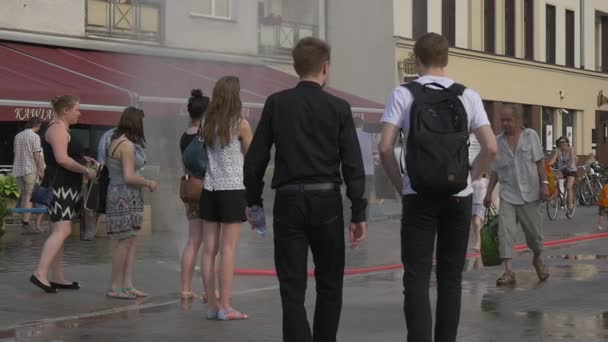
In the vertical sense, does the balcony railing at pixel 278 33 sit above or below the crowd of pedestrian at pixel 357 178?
above

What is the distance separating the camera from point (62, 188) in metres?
10.6

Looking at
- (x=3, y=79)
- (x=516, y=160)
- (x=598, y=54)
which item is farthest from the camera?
(x=598, y=54)

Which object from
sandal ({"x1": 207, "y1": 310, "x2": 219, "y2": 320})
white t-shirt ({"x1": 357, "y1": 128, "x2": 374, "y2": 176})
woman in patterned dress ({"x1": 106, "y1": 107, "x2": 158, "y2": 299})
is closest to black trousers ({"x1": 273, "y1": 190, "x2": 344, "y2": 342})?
sandal ({"x1": 207, "y1": 310, "x2": 219, "y2": 320})

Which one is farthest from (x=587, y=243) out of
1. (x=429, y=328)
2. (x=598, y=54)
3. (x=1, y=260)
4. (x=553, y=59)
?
(x=598, y=54)

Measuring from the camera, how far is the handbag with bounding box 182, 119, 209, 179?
9.16 meters

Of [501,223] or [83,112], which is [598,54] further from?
[501,223]

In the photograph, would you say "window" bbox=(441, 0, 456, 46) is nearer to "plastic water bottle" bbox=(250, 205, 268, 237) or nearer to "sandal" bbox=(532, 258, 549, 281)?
"sandal" bbox=(532, 258, 549, 281)

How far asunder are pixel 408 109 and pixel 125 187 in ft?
13.6

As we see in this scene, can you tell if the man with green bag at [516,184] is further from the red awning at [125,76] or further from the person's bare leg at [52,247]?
the red awning at [125,76]

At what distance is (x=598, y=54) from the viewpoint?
141 feet

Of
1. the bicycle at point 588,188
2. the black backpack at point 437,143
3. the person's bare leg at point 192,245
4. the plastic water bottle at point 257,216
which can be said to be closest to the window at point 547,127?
the bicycle at point 588,188

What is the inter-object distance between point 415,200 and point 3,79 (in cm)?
1361

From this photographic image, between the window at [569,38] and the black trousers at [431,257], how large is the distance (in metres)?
34.2

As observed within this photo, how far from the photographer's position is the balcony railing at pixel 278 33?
25625mm
